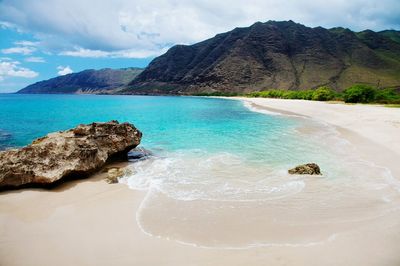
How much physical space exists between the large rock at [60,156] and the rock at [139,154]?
1.79 meters

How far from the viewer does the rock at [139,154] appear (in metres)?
18.5

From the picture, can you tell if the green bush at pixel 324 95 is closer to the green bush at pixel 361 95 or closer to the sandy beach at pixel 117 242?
the green bush at pixel 361 95

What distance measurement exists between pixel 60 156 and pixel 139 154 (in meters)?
6.94

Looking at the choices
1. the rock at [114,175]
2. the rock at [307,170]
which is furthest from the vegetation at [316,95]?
the rock at [114,175]

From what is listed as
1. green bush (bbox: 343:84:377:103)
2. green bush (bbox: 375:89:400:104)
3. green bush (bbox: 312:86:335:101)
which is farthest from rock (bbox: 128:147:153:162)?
green bush (bbox: 312:86:335:101)

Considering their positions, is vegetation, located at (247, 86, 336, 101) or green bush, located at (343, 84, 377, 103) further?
vegetation, located at (247, 86, 336, 101)

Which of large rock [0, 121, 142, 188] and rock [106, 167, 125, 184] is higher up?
large rock [0, 121, 142, 188]

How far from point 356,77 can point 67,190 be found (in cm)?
19086

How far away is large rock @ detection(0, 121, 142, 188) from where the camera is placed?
12008 mm

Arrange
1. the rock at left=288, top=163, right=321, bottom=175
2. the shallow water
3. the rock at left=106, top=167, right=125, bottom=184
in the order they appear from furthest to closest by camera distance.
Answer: the rock at left=288, top=163, right=321, bottom=175, the rock at left=106, top=167, right=125, bottom=184, the shallow water

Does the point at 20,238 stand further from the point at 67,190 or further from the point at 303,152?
the point at 303,152

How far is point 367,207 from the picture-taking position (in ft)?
32.1

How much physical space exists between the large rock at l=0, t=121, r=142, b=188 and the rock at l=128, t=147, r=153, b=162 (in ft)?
5.87

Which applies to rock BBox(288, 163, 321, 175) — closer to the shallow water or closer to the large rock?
the shallow water
